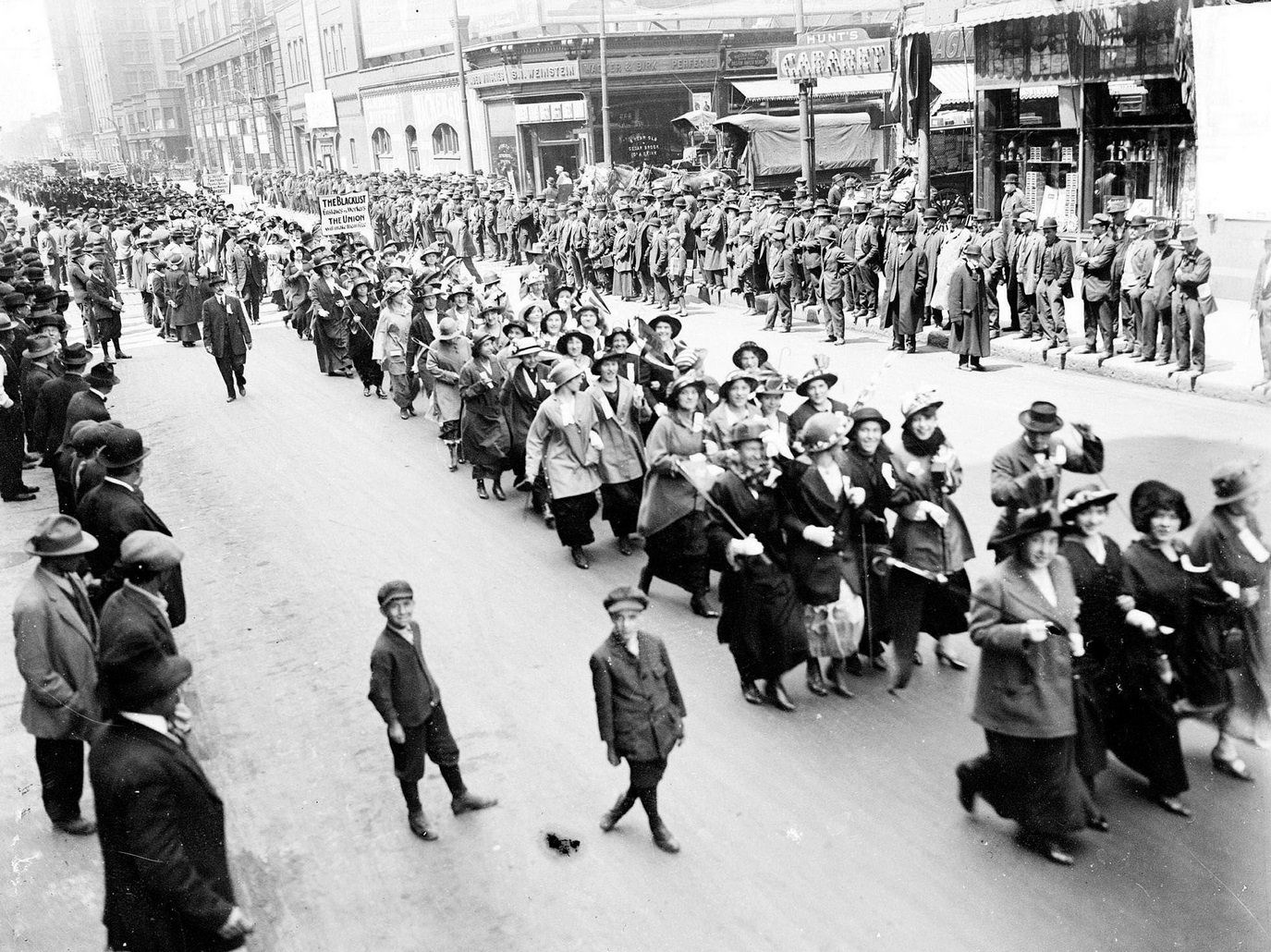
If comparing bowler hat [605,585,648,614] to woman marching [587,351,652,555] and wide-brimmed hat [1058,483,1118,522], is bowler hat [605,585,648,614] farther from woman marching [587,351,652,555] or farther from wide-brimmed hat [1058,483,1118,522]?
woman marching [587,351,652,555]

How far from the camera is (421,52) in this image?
4762 cm

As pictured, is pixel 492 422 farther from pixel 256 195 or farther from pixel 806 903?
pixel 256 195

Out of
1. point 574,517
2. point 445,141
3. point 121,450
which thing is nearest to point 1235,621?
point 574,517

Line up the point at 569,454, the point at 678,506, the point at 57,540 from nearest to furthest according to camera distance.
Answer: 1. the point at 57,540
2. the point at 678,506
3. the point at 569,454

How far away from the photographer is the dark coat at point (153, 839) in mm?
3734

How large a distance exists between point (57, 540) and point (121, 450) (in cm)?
139

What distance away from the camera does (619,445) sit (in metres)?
8.70

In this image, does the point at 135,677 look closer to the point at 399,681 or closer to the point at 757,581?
the point at 399,681

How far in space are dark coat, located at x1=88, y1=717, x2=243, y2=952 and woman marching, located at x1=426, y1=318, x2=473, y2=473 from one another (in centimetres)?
763

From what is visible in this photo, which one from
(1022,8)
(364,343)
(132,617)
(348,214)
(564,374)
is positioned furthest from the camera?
(348,214)

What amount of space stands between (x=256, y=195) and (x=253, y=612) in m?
53.2

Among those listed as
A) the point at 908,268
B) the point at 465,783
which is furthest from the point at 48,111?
the point at 465,783

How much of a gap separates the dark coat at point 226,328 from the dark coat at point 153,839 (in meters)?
11.3

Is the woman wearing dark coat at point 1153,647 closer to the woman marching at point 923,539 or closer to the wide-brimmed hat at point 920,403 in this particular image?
the woman marching at point 923,539
